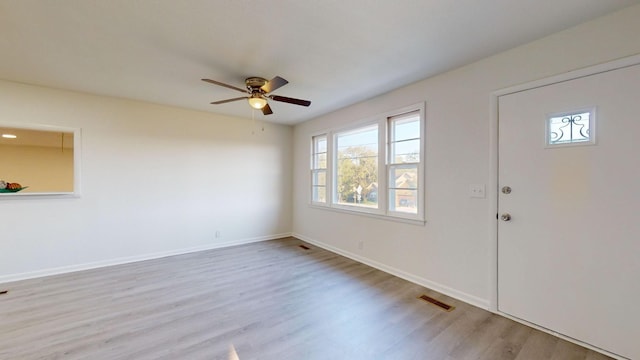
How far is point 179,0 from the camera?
5.84 ft

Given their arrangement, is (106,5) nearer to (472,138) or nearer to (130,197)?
(130,197)

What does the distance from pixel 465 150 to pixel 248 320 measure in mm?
2832

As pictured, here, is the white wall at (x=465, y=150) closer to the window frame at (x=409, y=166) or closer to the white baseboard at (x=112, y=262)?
the window frame at (x=409, y=166)

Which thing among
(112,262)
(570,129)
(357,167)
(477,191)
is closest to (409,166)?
(477,191)

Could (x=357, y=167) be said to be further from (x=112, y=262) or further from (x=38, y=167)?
(x=38, y=167)

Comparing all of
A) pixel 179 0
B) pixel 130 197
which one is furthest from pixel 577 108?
pixel 130 197

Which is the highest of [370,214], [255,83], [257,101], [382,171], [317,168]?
[255,83]

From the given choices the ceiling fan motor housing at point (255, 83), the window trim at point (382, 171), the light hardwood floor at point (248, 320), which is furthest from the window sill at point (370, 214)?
the ceiling fan motor housing at point (255, 83)

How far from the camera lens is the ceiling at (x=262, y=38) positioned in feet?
Result: 6.07

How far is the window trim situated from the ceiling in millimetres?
496

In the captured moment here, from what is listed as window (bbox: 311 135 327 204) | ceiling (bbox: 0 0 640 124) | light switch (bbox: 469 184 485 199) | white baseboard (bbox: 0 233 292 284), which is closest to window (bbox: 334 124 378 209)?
window (bbox: 311 135 327 204)

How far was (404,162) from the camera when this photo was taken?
3.45 metres

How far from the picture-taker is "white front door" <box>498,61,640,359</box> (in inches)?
72.7

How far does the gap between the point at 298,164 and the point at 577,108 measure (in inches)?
174
